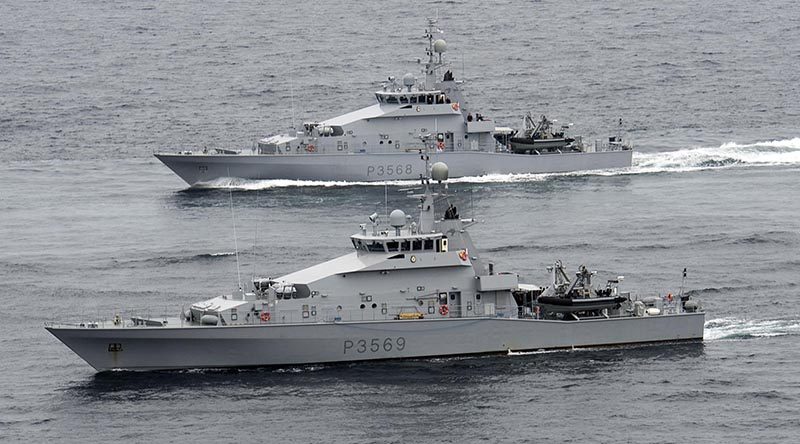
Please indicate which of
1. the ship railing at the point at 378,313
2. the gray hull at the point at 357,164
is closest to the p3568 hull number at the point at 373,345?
the ship railing at the point at 378,313

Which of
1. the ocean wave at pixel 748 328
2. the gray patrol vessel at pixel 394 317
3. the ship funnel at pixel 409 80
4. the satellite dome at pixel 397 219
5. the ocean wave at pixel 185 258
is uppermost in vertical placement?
the ship funnel at pixel 409 80

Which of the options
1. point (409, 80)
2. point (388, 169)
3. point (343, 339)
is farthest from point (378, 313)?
point (409, 80)

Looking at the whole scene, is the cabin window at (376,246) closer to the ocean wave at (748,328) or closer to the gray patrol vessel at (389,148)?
the ocean wave at (748,328)

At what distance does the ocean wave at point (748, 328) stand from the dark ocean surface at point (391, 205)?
0.56 ft

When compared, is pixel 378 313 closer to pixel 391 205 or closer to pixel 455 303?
pixel 455 303

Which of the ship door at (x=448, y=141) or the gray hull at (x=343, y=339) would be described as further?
the ship door at (x=448, y=141)

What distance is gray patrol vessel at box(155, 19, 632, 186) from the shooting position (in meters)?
117

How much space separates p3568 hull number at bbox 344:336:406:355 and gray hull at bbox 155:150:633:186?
42.2 metres

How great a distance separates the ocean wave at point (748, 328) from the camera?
7750 centimetres

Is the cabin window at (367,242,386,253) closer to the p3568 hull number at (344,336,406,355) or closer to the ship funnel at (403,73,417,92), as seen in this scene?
the p3568 hull number at (344,336,406,355)

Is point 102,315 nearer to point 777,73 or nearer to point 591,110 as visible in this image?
point 591,110

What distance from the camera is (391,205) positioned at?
353ft

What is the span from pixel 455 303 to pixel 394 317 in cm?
275

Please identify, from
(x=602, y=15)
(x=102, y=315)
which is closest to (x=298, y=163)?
(x=102, y=315)
